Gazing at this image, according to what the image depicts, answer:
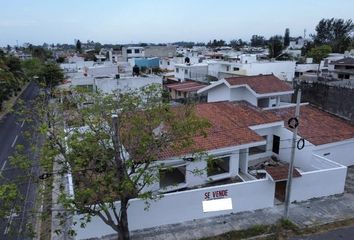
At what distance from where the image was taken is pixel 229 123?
66.4 ft

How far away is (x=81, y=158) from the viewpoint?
11.0 m

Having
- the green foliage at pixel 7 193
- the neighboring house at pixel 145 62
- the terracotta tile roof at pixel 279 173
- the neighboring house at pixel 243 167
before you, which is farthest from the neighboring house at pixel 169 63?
the green foliage at pixel 7 193

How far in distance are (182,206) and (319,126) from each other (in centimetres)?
1243

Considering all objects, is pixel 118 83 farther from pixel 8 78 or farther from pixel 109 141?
pixel 109 141

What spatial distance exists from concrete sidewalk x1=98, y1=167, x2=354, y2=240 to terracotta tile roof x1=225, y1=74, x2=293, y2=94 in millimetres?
9109

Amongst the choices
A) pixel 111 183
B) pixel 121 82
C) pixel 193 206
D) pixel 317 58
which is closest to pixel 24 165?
pixel 111 183

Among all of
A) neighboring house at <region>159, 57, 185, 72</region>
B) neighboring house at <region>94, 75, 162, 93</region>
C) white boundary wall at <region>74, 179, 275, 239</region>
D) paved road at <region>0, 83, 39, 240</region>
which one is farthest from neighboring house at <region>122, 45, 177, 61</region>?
white boundary wall at <region>74, 179, 275, 239</region>

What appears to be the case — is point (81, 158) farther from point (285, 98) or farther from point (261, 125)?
point (285, 98)

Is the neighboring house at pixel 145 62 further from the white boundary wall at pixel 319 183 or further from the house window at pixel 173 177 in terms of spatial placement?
the white boundary wall at pixel 319 183

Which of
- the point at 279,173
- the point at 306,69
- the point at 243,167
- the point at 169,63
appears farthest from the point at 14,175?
the point at 169,63

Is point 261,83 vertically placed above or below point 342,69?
above

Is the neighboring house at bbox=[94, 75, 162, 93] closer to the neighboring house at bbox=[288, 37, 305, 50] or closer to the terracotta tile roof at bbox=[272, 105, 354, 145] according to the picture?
the terracotta tile roof at bbox=[272, 105, 354, 145]

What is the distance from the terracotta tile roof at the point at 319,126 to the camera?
2069 cm

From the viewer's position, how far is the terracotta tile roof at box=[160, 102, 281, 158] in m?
17.8
